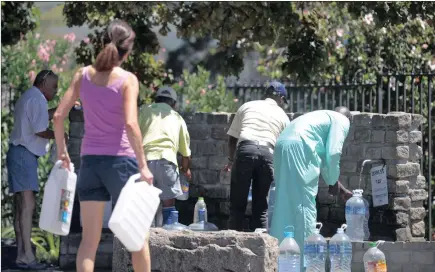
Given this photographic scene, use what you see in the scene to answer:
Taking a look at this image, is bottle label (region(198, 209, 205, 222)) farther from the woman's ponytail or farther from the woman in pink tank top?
the woman's ponytail


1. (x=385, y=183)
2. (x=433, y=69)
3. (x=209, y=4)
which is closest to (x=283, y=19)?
(x=209, y=4)

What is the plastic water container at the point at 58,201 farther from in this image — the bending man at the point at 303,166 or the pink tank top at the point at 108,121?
the bending man at the point at 303,166

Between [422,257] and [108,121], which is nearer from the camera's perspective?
[108,121]

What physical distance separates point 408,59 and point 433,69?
1.39 feet

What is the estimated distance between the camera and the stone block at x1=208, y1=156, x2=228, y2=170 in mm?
12398

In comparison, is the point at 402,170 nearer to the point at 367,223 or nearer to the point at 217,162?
the point at 367,223

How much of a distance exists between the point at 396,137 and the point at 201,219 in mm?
2097

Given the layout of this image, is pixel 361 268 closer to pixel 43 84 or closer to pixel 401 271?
pixel 401 271

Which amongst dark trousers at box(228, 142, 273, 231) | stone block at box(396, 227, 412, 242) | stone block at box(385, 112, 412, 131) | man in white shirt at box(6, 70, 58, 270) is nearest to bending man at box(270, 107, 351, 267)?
Answer: dark trousers at box(228, 142, 273, 231)

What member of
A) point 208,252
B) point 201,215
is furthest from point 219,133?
point 208,252

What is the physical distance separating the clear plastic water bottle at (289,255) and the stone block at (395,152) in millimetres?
2748

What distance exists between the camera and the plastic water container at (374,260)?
933 centimetres

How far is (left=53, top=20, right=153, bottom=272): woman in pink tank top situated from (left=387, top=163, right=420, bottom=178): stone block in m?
4.81

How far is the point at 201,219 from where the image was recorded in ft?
38.5
